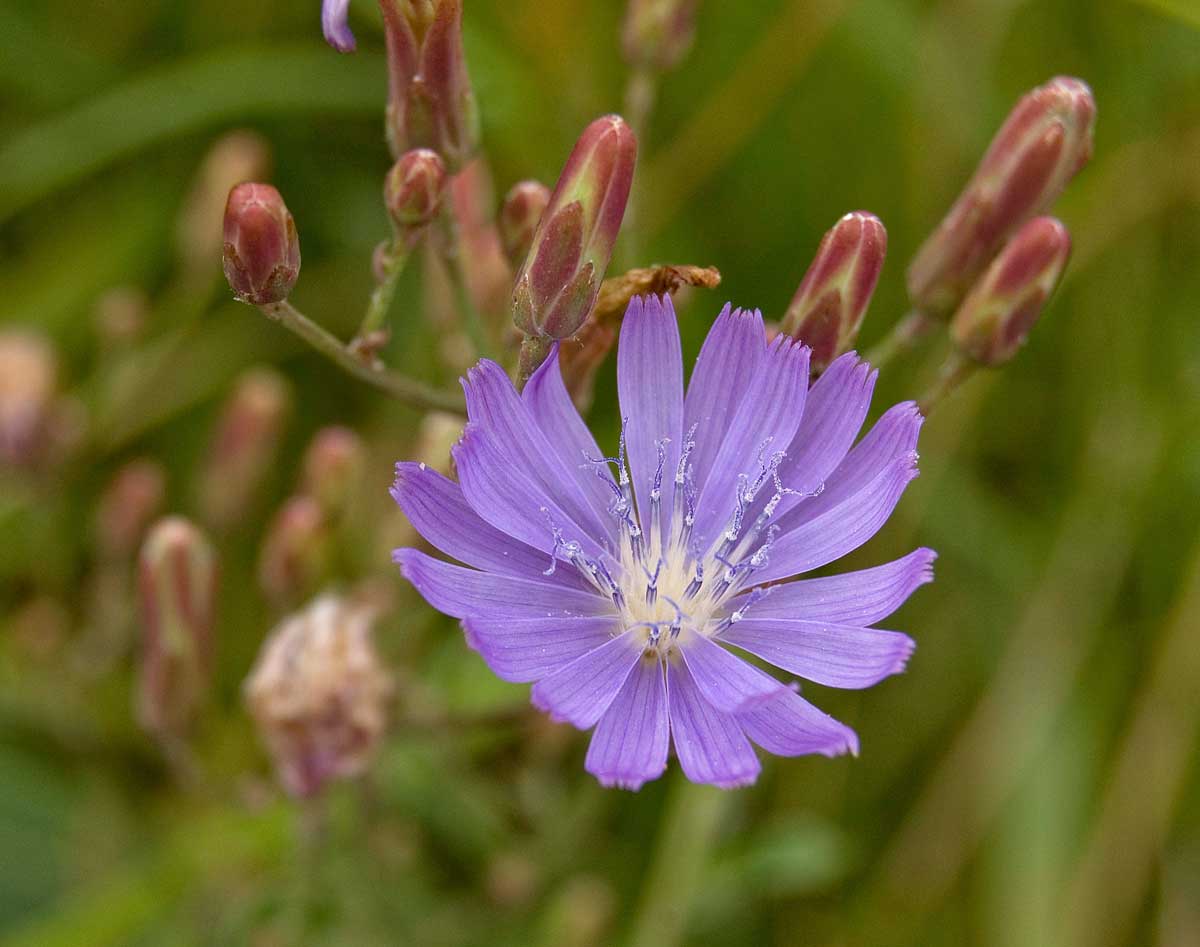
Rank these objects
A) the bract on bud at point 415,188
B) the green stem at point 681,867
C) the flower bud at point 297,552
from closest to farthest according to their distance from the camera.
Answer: the bract on bud at point 415,188 → the flower bud at point 297,552 → the green stem at point 681,867

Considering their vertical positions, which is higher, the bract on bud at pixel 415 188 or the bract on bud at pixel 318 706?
the bract on bud at pixel 415 188

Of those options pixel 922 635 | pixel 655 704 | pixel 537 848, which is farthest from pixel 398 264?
pixel 922 635

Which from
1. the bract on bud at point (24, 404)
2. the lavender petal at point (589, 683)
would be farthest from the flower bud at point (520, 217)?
the bract on bud at point (24, 404)

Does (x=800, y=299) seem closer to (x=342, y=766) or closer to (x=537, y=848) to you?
(x=342, y=766)

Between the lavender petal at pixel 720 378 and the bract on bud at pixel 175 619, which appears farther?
the bract on bud at pixel 175 619

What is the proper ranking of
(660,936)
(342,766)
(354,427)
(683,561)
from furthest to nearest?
(354,427) → (660,936) → (342,766) → (683,561)

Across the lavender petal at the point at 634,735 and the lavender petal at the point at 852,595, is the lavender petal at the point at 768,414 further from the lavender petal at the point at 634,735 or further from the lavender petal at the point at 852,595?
the lavender petal at the point at 634,735

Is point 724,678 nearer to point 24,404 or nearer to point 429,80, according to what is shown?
point 429,80

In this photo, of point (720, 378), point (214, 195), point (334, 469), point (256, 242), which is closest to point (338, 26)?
point (256, 242)
